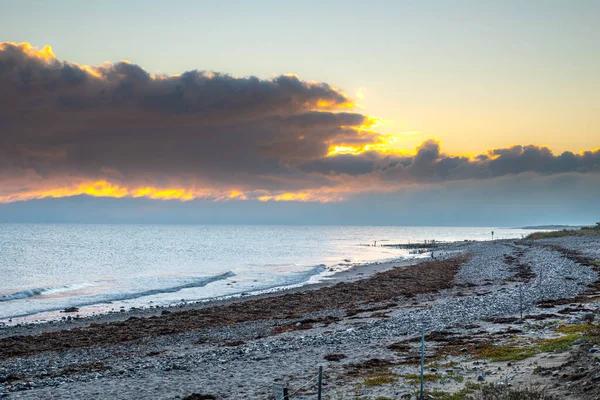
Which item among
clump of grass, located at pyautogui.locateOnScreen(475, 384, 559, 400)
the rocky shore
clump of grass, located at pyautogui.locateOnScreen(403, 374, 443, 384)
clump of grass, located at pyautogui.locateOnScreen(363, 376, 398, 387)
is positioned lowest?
the rocky shore

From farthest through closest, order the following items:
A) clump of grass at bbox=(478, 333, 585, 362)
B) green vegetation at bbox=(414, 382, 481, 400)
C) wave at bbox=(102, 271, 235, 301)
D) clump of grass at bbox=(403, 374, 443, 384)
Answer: wave at bbox=(102, 271, 235, 301) < clump of grass at bbox=(478, 333, 585, 362) < clump of grass at bbox=(403, 374, 443, 384) < green vegetation at bbox=(414, 382, 481, 400)

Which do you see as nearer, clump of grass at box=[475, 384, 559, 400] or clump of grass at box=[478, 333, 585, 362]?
clump of grass at box=[475, 384, 559, 400]

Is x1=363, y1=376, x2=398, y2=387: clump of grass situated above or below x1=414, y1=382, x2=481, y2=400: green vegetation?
below

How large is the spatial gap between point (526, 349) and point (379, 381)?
5.59 meters

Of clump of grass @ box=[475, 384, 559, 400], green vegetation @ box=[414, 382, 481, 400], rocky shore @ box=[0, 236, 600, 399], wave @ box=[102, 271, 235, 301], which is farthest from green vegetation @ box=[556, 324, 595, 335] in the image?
wave @ box=[102, 271, 235, 301]

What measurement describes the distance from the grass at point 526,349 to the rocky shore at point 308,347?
0.25 m

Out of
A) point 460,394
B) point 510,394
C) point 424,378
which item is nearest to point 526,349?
point 424,378

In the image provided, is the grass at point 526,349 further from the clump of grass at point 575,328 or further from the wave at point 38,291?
the wave at point 38,291

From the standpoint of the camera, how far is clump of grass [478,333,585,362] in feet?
49.0

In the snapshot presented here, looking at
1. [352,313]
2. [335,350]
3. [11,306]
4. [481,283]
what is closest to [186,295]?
[11,306]

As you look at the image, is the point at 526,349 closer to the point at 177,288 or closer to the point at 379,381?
the point at 379,381

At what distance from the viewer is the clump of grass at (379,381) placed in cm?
1419

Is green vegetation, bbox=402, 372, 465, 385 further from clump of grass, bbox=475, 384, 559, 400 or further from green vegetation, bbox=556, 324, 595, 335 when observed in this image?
green vegetation, bbox=556, 324, 595, 335

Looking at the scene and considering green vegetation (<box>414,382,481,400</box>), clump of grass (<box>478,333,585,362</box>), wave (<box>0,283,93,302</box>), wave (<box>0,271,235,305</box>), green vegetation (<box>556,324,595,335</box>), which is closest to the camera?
green vegetation (<box>414,382,481,400</box>)
